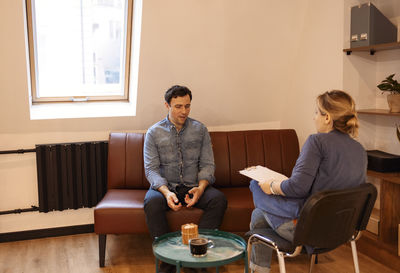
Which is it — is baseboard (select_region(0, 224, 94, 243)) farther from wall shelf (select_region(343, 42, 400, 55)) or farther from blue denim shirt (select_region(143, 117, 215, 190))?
wall shelf (select_region(343, 42, 400, 55))

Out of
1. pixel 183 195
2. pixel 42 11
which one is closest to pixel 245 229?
pixel 183 195

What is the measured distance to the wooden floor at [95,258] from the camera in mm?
3260

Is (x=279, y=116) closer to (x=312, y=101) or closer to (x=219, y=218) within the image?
(x=312, y=101)

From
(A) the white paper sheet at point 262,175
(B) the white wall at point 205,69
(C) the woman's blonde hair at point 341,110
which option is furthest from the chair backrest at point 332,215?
(B) the white wall at point 205,69

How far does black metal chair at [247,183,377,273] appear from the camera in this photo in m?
2.09

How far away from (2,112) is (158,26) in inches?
55.3

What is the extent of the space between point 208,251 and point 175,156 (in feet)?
3.72

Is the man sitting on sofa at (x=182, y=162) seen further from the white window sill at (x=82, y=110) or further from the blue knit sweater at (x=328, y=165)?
the blue knit sweater at (x=328, y=165)

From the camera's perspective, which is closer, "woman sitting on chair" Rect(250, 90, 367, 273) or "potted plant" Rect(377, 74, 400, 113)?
"woman sitting on chair" Rect(250, 90, 367, 273)

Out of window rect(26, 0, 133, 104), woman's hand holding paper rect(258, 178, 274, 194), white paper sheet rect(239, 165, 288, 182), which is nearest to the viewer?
woman's hand holding paper rect(258, 178, 274, 194)

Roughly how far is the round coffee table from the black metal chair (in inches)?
6.7

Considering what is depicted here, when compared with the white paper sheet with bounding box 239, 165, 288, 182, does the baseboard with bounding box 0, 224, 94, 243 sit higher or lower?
lower

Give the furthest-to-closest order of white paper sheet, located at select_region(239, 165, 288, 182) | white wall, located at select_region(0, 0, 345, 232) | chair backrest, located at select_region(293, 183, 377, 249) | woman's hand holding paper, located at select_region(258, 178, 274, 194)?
white wall, located at select_region(0, 0, 345, 232) → white paper sheet, located at select_region(239, 165, 288, 182) → woman's hand holding paper, located at select_region(258, 178, 274, 194) → chair backrest, located at select_region(293, 183, 377, 249)

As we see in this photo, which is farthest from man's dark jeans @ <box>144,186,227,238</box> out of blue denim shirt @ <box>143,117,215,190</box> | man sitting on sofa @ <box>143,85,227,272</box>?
blue denim shirt @ <box>143,117,215,190</box>
